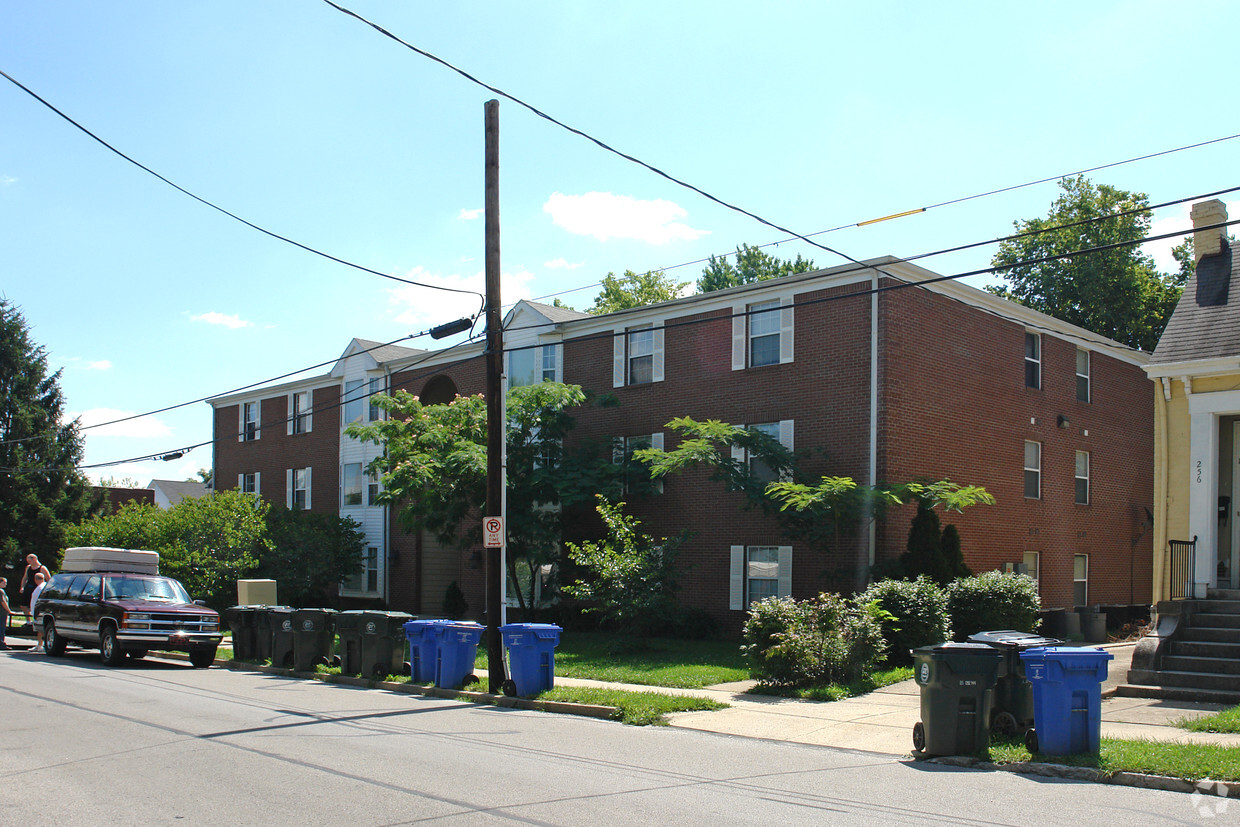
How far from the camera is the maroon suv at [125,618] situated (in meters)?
19.0

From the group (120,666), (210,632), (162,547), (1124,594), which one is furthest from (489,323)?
(1124,594)

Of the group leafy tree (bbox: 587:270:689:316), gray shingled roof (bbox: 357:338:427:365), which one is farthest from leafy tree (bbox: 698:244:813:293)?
gray shingled roof (bbox: 357:338:427:365)

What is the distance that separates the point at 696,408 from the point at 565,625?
639 centimetres

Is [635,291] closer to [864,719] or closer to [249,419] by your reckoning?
[249,419]

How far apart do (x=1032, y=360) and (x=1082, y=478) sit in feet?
12.2

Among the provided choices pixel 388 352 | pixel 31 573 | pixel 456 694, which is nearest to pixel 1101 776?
pixel 456 694

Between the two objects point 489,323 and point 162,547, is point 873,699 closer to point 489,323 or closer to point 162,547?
point 489,323

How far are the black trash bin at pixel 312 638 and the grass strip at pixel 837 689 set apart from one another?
25.2ft

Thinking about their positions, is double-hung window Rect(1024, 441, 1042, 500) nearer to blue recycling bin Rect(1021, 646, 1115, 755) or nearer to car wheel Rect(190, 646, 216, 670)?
blue recycling bin Rect(1021, 646, 1115, 755)

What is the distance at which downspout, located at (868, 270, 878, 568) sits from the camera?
20.3m

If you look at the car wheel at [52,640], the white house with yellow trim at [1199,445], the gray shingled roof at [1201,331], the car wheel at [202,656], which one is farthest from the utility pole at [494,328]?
the car wheel at [52,640]

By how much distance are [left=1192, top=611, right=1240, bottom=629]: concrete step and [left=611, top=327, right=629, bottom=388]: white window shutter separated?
45.3 feet

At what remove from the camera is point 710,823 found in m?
6.96

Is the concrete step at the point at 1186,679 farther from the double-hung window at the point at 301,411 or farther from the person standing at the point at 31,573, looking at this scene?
the double-hung window at the point at 301,411
